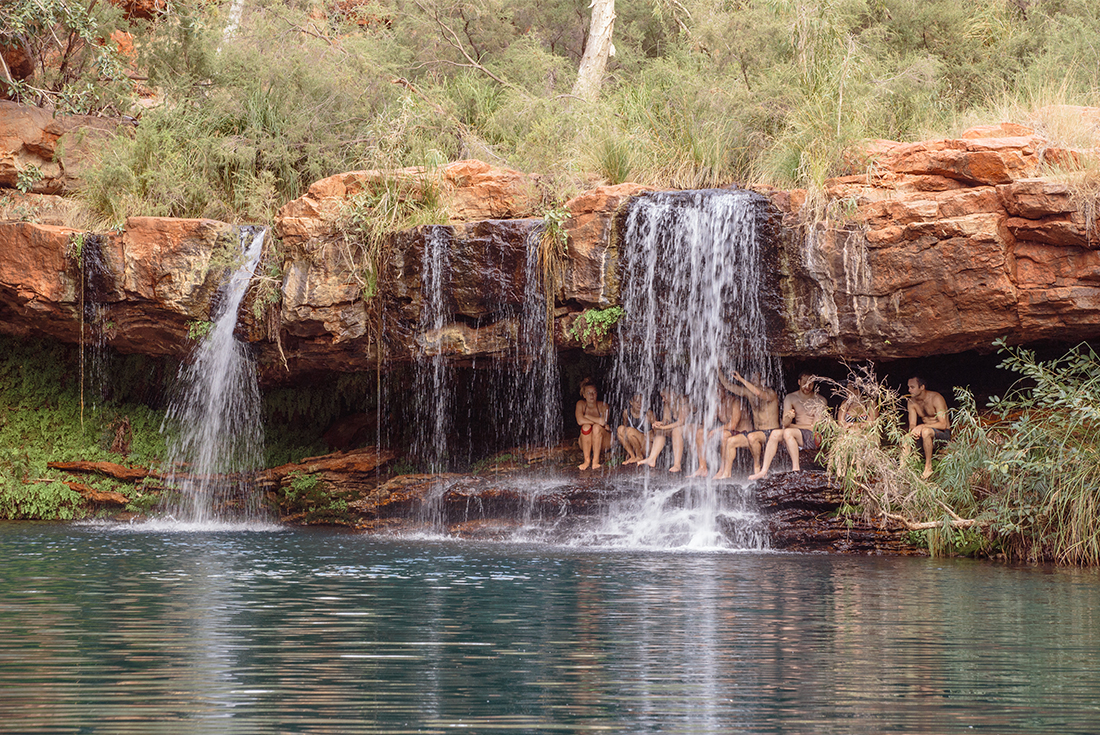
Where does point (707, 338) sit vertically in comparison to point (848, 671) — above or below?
above

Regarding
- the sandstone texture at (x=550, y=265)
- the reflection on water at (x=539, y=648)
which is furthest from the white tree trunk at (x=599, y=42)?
the reflection on water at (x=539, y=648)

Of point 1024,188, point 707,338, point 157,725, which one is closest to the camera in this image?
point 157,725

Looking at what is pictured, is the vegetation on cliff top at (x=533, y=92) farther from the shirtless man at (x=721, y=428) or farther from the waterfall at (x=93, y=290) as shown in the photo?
the shirtless man at (x=721, y=428)

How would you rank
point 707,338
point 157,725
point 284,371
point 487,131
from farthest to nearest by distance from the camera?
point 487,131
point 284,371
point 707,338
point 157,725

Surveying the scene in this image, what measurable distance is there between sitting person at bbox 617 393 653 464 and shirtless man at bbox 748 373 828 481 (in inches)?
69.9

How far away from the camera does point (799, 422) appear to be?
44.6 ft

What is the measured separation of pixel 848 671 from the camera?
4.93 meters

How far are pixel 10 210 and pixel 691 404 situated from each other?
9.94 metres

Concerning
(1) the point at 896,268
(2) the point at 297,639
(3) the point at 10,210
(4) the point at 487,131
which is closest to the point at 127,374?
(3) the point at 10,210

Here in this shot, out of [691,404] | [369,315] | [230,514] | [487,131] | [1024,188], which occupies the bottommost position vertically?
Result: [230,514]

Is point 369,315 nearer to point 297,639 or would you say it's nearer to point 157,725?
point 297,639

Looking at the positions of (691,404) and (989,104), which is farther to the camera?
(989,104)

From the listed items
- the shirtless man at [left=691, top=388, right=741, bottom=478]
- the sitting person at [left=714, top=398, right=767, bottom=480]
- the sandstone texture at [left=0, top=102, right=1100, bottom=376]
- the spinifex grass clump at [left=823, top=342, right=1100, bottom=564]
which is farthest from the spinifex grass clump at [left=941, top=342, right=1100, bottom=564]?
the shirtless man at [left=691, top=388, right=741, bottom=478]

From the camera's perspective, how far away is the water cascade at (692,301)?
12.9 metres
